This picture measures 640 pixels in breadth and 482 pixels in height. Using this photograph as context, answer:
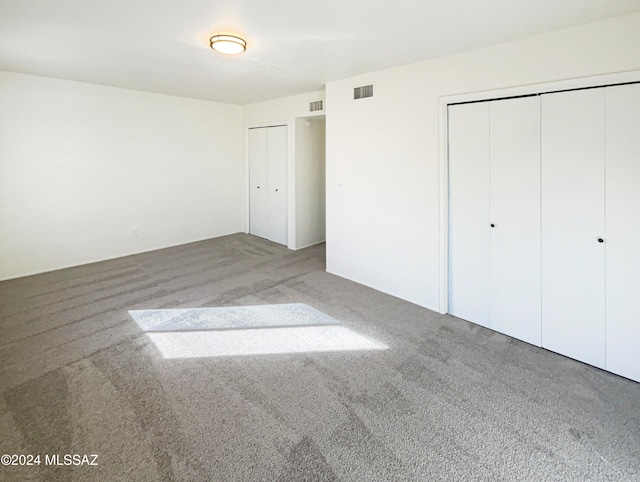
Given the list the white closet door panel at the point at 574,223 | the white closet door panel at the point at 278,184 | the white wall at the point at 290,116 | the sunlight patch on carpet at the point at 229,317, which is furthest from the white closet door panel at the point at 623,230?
the white closet door panel at the point at 278,184

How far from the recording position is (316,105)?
5301 millimetres

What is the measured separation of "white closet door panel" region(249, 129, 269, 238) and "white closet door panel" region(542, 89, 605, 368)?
4.88 m

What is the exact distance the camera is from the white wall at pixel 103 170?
4.46 meters

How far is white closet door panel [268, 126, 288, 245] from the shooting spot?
20.3ft

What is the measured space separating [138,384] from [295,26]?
293 centimetres

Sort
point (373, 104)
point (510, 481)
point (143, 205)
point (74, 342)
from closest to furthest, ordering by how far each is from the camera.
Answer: point (510, 481) < point (74, 342) < point (373, 104) < point (143, 205)

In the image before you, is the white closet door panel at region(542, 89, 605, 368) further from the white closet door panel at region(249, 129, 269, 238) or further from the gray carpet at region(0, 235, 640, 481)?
the white closet door panel at region(249, 129, 269, 238)

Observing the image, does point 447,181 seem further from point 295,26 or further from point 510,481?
point 510,481

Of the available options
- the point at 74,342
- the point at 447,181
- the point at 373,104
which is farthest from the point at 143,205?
the point at 447,181

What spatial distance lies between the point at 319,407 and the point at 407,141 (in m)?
2.80

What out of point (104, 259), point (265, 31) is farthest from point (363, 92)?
point (104, 259)

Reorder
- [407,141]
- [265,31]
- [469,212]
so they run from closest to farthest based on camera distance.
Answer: [265,31] → [469,212] → [407,141]

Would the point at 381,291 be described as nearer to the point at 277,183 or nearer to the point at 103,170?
the point at 277,183

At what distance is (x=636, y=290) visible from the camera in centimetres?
244
